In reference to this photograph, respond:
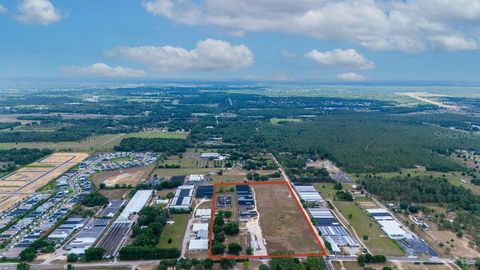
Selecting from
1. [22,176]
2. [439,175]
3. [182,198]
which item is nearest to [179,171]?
[182,198]

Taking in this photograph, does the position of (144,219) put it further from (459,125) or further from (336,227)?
(459,125)

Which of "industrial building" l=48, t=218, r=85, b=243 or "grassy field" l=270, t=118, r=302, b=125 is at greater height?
"grassy field" l=270, t=118, r=302, b=125

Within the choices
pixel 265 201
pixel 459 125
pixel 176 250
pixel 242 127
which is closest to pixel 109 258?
pixel 176 250

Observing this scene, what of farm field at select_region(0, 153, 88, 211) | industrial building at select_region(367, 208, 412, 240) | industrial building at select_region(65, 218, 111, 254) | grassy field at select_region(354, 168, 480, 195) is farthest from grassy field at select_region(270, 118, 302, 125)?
industrial building at select_region(65, 218, 111, 254)

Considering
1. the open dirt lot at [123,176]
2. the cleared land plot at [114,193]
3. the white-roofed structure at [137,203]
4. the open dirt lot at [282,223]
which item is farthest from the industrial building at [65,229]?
the open dirt lot at [282,223]

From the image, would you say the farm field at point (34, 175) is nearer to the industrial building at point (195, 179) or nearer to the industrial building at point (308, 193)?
the industrial building at point (195, 179)

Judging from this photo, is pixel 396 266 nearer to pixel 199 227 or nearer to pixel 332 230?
pixel 332 230

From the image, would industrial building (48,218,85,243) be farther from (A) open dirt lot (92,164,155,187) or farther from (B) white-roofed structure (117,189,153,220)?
(A) open dirt lot (92,164,155,187)
